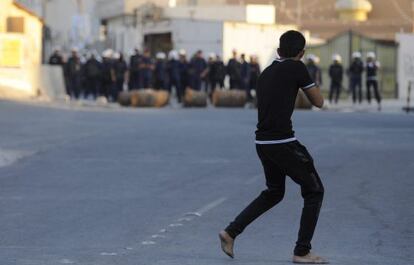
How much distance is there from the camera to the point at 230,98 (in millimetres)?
39312

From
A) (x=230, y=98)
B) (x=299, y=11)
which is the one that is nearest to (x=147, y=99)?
(x=230, y=98)

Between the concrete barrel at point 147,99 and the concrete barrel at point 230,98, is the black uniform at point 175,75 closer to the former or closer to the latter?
the concrete barrel at point 230,98

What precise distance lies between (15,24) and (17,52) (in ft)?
5.96

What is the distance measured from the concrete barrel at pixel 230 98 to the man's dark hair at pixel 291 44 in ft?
99.0

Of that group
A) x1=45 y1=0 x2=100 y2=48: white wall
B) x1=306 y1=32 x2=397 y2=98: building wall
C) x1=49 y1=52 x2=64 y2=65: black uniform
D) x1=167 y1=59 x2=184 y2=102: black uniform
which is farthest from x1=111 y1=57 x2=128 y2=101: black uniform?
x1=45 y1=0 x2=100 y2=48: white wall

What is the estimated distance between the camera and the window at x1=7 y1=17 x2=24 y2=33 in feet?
134

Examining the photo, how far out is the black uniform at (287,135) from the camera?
29.1 ft

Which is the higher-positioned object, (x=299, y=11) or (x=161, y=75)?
(x=299, y=11)

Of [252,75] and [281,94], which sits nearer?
[281,94]

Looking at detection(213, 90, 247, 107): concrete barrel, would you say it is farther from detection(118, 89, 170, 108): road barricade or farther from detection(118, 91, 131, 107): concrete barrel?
detection(118, 91, 131, 107): concrete barrel

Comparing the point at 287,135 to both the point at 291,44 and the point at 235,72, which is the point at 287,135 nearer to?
the point at 291,44

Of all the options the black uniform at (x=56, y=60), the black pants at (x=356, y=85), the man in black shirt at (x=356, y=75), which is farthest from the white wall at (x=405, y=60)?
the black uniform at (x=56, y=60)

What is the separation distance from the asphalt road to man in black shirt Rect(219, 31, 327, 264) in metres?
0.36

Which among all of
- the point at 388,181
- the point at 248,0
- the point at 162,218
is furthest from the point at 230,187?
the point at 248,0
